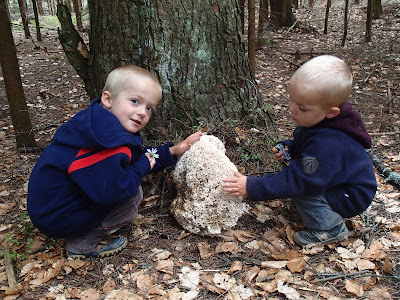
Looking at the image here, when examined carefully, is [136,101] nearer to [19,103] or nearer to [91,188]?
[91,188]

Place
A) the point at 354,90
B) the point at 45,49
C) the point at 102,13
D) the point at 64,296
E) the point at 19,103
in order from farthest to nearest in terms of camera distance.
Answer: the point at 45,49
the point at 354,90
the point at 19,103
the point at 102,13
the point at 64,296

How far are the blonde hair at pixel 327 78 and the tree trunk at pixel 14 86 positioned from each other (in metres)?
4.06

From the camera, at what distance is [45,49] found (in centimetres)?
1082

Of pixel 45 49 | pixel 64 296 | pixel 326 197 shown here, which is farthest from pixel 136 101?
pixel 45 49

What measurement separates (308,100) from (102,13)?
2.22 meters

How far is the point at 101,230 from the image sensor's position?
8.68 ft

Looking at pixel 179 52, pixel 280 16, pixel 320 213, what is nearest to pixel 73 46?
pixel 179 52

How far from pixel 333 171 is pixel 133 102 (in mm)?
1695

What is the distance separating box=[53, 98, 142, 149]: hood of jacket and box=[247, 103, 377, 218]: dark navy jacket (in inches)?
44.3

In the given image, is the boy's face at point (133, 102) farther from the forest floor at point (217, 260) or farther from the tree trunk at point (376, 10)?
the tree trunk at point (376, 10)

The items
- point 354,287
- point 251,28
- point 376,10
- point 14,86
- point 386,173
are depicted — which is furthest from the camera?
point 376,10

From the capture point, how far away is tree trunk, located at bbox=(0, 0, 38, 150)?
4211mm

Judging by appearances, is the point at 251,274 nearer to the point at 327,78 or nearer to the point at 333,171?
the point at 333,171

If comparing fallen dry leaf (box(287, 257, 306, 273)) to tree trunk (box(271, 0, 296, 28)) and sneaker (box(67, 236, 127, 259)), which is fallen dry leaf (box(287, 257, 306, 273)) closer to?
sneaker (box(67, 236, 127, 259))
